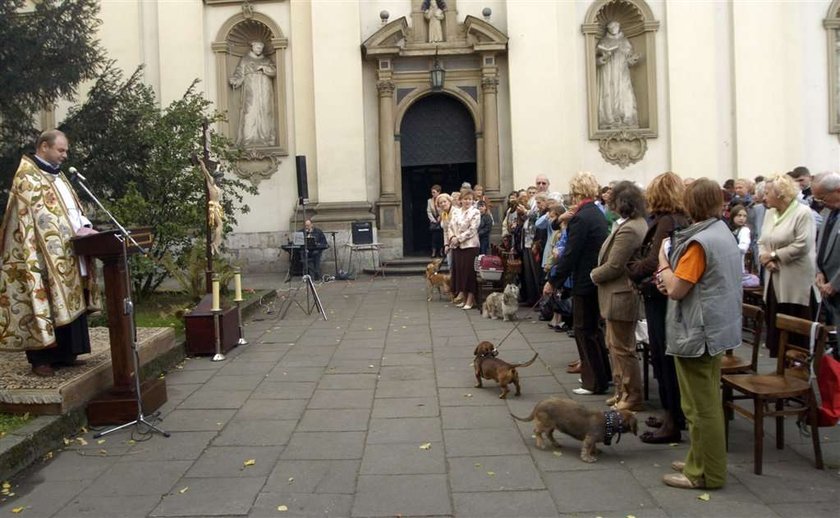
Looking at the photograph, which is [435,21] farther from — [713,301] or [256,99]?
[713,301]

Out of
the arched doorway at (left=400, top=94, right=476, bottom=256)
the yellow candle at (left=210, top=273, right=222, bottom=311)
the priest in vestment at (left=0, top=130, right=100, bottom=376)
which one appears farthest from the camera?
the arched doorway at (left=400, top=94, right=476, bottom=256)

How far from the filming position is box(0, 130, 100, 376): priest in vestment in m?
5.75

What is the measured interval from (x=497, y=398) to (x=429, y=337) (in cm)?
298

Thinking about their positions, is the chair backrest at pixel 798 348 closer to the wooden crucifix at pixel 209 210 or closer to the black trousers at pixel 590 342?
the black trousers at pixel 590 342

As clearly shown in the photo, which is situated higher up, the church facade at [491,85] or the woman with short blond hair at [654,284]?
the church facade at [491,85]

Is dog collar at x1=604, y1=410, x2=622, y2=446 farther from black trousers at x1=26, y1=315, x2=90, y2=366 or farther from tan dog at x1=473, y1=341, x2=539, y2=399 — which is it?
black trousers at x1=26, y1=315, x2=90, y2=366

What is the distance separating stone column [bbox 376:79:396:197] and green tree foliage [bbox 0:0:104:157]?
664 centimetres

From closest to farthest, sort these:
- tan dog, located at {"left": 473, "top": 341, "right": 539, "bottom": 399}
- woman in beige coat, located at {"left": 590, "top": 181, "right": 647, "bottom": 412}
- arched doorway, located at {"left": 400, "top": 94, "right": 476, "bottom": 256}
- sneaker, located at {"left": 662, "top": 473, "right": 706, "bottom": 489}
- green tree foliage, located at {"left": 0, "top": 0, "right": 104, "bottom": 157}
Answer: sneaker, located at {"left": 662, "top": 473, "right": 706, "bottom": 489}, woman in beige coat, located at {"left": 590, "top": 181, "right": 647, "bottom": 412}, tan dog, located at {"left": 473, "top": 341, "right": 539, "bottom": 399}, green tree foliage, located at {"left": 0, "top": 0, "right": 104, "bottom": 157}, arched doorway, located at {"left": 400, "top": 94, "right": 476, "bottom": 256}

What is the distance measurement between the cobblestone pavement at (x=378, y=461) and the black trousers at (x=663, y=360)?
9.6 inches

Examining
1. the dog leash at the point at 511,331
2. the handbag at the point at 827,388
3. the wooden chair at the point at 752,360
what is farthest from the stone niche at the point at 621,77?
the handbag at the point at 827,388

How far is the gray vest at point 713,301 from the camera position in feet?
13.8

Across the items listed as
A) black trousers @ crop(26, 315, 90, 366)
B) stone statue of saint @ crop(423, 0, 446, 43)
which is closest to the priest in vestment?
black trousers @ crop(26, 315, 90, 366)

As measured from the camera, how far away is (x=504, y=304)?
1027 centimetres

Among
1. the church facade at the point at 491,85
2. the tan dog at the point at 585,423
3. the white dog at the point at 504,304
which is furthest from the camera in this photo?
the church facade at the point at 491,85
